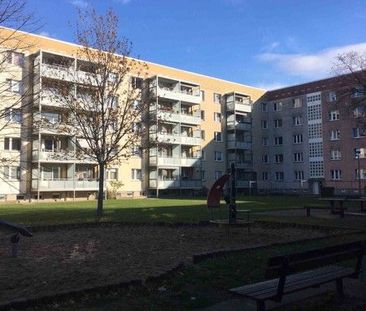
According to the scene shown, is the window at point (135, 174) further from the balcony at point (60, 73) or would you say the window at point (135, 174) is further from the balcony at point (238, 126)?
the balcony at point (60, 73)

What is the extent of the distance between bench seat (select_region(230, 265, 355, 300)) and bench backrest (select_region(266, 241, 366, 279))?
0.23 m

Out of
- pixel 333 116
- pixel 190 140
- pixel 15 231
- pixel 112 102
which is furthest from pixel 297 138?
pixel 15 231

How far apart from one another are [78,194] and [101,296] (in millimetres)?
47144

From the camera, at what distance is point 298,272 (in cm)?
632

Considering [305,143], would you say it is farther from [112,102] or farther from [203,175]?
[112,102]

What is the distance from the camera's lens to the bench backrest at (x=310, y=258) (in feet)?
18.6

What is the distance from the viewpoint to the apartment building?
6638 centimetres

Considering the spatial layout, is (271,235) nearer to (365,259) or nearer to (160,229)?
(160,229)

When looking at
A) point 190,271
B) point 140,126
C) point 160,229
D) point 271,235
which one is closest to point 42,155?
point 140,126

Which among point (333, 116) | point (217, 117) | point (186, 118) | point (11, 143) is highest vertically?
point (217, 117)

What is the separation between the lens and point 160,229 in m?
16.0

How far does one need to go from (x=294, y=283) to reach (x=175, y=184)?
184 ft

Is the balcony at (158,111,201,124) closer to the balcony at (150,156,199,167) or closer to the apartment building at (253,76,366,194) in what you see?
the balcony at (150,156,199,167)

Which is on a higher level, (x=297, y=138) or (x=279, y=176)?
(x=297, y=138)
